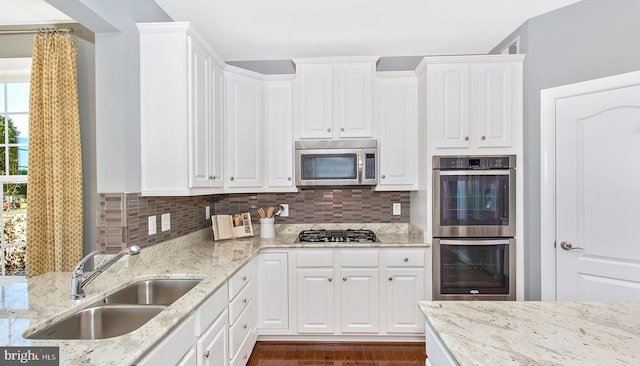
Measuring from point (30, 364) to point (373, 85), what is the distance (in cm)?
271

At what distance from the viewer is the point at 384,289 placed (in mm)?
2594

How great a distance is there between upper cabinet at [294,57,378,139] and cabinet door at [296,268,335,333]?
1.24 metres

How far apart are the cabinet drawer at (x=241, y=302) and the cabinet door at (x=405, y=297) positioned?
114 centimetres

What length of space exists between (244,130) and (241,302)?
1.45 metres

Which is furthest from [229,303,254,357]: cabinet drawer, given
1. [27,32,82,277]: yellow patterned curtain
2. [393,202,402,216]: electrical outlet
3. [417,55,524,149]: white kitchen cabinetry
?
[417,55,524,149]: white kitchen cabinetry

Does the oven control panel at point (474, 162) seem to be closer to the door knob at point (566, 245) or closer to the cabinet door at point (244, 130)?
the door knob at point (566, 245)

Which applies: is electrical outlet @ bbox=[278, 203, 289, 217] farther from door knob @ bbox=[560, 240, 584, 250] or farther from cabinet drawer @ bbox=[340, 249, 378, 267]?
door knob @ bbox=[560, 240, 584, 250]

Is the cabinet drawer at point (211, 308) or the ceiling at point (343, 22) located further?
the ceiling at point (343, 22)

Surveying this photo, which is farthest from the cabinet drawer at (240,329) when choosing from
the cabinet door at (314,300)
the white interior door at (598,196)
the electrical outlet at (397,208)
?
the white interior door at (598,196)

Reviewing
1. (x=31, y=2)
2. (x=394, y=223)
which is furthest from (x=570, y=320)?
(x=31, y=2)

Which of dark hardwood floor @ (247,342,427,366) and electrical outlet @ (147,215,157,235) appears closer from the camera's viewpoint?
electrical outlet @ (147,215,157,235)

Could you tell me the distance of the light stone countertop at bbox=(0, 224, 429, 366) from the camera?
975 mm

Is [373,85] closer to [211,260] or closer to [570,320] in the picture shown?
[211,260]

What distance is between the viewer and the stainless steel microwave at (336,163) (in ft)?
9.10
